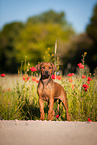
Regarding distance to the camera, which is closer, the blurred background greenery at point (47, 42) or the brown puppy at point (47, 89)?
the brown puppy at point (47, 89)

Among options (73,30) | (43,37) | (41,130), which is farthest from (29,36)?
(41,130)

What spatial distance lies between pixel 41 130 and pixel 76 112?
179cm

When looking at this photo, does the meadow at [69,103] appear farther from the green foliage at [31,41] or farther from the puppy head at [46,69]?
the green foliage at [31,41]

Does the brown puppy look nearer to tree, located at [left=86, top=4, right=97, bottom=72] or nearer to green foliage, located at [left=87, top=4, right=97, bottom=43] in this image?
tree, located at [left=86, top=4, right=97, bottom=72]

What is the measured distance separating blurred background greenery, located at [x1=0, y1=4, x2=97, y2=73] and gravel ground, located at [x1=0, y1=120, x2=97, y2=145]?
1175cm

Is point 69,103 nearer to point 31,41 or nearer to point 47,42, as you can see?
point 47,42

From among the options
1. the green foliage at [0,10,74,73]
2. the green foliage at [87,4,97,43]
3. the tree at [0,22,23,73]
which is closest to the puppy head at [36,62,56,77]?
the green foliage at [0,10,74,73]

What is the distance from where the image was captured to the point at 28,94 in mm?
6121

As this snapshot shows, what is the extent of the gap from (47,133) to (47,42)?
3357 centimetres

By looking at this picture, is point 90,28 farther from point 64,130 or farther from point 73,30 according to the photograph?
point 64,130

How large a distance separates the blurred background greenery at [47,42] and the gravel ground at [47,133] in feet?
38.5

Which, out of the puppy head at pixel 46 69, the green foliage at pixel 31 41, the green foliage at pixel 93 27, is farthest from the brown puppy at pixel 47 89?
the green foliage at pixel 93 27

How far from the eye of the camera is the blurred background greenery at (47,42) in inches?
1168

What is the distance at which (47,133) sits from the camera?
3.66 m
